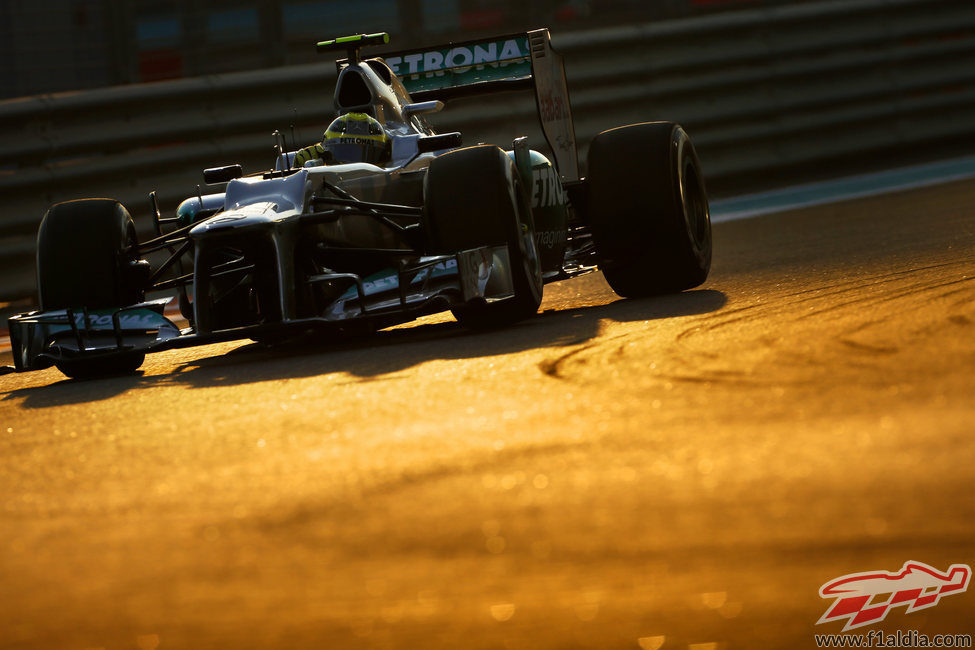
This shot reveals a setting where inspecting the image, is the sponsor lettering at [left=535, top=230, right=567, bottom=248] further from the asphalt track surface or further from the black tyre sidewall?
the black tyre sidewall

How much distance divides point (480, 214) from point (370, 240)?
807 millimetres

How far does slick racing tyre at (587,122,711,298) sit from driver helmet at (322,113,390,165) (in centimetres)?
109

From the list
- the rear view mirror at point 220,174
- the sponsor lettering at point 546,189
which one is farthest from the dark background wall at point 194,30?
the sponsor lettering at point 546,189

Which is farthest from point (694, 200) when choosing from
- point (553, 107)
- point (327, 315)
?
point (327, 315)

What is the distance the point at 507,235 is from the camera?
634cm

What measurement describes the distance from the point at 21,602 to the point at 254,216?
367cm

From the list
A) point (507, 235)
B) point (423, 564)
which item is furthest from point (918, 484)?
point (507, 235)

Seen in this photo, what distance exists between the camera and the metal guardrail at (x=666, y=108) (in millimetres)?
11539

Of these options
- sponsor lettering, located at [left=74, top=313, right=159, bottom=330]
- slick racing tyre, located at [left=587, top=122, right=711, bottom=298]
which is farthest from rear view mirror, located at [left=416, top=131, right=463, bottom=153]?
sponsor lettering, located at [left=74, top=313, right=159, bottom=330]

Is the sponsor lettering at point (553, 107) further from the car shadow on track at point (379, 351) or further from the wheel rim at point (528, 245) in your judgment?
the wheel rim at point (528, 245)

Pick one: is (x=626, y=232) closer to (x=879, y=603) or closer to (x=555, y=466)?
(x=555, y=466)

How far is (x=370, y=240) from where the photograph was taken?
22.9 feet

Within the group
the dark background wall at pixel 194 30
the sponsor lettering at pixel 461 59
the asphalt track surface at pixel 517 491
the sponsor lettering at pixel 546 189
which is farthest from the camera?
the dark background wall at pixel 194 30

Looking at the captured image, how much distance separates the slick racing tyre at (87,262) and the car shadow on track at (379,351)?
1.63 ft
